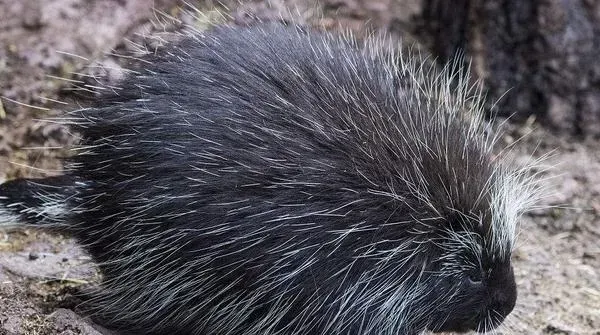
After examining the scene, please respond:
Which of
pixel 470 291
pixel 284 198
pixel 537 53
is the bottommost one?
pixel 470 291

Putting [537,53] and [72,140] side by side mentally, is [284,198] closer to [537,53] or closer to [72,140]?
[72,140]

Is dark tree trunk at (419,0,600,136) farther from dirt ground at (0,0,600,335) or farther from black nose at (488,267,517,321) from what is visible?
black nose at (488,267,517,321)

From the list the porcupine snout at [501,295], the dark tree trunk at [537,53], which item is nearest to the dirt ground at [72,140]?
the dark tree trunk at [537,53]

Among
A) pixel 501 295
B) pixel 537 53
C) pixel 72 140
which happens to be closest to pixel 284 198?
pixel 501 295

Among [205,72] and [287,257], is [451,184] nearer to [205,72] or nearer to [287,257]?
[287,257]

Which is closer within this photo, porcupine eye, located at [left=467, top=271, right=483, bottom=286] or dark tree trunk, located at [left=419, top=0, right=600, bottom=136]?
porcupine eye, located at [left=467, top=271, right=483, bottom=286]

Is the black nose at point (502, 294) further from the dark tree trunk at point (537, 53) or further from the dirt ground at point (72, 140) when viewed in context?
the dark tree trunk at point (537, 53)

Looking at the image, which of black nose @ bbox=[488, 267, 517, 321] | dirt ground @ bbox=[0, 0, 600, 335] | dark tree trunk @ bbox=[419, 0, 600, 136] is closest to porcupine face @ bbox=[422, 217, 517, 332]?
black nose @ bbox=[488, 267, 517, 321]
